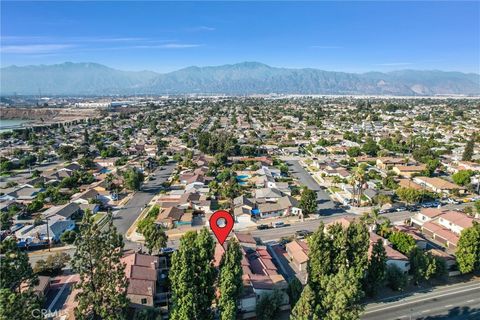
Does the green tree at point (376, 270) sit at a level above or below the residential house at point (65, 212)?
above

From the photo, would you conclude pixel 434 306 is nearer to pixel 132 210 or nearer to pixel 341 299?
pixel 341 299

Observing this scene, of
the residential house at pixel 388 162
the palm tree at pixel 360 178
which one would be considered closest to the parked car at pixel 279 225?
the palm tree at pixel 360 178

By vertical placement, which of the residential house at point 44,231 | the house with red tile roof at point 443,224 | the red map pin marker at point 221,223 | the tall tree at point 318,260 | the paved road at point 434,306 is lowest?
the paved road at point 434,306

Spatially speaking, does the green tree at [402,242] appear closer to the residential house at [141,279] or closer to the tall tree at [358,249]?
the tall tree at [358,249]

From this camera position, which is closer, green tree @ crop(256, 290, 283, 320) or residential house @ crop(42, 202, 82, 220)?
green tree @ crop(256, 290, 283, 320)

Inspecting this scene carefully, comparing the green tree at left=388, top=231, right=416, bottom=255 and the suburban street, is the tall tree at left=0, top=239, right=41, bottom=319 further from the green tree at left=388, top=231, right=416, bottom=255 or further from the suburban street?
the green tree at left=388, top=231, right=416, bottom=255

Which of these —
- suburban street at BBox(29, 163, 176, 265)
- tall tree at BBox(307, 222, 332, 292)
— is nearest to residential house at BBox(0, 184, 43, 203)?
suburban street at BBox(29, 163, 176, 265)

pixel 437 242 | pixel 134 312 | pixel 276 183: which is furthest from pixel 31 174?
pixel 437 242
